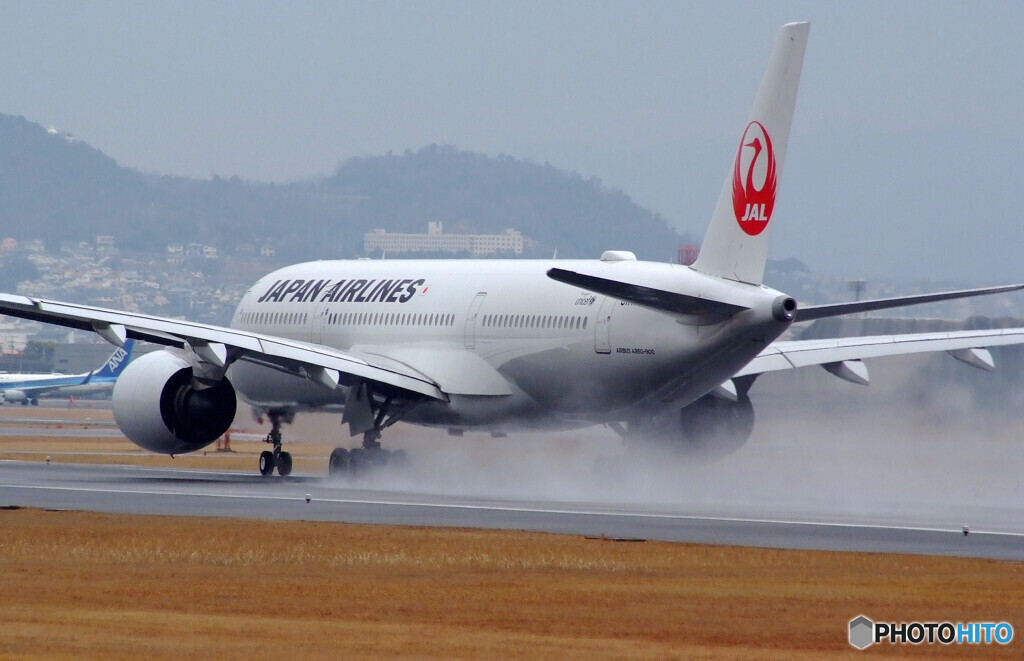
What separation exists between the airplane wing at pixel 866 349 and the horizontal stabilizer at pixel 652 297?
6566 mm

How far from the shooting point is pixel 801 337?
65.7 metres

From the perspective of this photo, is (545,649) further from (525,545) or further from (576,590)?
(525,545)

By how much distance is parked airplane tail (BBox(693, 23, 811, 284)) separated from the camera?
29.4 meters

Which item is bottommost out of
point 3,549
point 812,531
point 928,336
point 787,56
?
point 3,549

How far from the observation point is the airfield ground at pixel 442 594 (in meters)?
13.9

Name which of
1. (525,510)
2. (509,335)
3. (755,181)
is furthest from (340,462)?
(755,181)

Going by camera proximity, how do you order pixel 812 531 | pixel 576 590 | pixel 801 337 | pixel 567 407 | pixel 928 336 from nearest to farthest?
pixel 576 590 → pixel 812 531 → pixel 567 407 → pixel 928 336 → pixel 801 337

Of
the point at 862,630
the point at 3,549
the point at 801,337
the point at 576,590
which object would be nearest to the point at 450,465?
the point at 3,549

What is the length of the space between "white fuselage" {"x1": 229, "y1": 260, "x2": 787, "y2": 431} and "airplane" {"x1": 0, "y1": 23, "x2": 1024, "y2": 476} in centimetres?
4

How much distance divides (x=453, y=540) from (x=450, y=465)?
15.1m

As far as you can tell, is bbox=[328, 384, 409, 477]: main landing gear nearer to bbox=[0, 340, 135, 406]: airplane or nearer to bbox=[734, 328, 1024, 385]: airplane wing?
bbox=[734, 328, 1024, 385]: airplane wing

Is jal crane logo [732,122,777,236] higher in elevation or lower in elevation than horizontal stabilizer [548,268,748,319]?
higher

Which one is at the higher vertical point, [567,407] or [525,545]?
[567,407]

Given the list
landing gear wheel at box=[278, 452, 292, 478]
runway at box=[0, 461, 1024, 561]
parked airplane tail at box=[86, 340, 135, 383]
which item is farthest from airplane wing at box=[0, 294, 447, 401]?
parked airplane tail at box=[86, 340, 135, 383]
